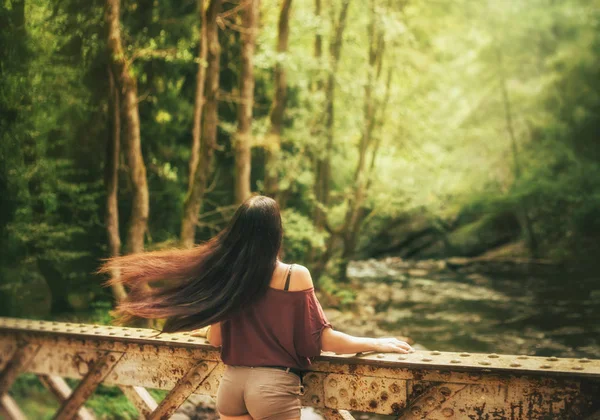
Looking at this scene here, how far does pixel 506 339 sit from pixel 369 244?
19.5 m

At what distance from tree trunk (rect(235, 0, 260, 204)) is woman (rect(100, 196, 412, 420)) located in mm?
8908

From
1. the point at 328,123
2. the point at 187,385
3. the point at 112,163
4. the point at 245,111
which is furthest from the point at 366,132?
→ the point at 187,385

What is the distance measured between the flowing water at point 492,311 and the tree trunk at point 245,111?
5168 mm

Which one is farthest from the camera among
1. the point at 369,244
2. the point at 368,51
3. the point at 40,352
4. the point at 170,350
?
the point at 369,244

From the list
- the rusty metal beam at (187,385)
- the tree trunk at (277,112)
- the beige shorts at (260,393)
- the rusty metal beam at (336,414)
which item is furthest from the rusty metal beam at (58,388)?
the tree trunk at (277,112)

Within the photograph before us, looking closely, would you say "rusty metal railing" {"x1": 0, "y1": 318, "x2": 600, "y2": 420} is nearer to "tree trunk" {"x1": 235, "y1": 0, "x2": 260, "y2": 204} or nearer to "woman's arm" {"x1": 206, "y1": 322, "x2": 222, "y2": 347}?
"woman's arm" {"x1": 206, "y1": 322, "x2": 222, "y2": 347}

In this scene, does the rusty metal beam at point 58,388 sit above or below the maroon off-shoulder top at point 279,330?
below

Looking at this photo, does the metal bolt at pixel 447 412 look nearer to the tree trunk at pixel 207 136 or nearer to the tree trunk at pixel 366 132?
the tree trunk at pixel 207 136

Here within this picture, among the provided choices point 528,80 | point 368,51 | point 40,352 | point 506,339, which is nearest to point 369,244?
point 528,80

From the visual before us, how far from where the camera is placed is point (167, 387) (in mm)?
3543

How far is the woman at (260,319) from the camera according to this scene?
2902 mm

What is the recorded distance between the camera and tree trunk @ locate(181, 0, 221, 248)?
31.5 feet

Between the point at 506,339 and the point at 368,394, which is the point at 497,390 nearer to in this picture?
the point at 368,394

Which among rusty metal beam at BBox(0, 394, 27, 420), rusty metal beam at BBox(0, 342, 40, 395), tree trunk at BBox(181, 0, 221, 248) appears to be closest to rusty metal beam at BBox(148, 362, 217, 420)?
rusty metal beam at BBox(0, 342, 40, 395)
